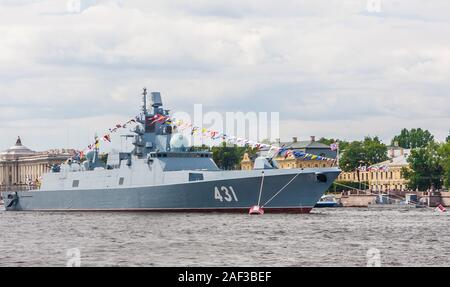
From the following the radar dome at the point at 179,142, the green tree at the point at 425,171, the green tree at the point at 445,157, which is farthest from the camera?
the green tree at the point at 425,171

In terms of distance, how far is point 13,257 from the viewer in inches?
1293

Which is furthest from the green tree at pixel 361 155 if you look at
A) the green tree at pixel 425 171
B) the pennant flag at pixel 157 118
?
the pennant flag at pixel 157 118

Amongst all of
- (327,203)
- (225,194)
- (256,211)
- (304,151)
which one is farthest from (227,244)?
(304,151)

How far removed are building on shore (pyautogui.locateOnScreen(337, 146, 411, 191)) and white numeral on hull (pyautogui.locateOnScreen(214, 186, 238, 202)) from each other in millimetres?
98016

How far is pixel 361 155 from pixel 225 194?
113 metres

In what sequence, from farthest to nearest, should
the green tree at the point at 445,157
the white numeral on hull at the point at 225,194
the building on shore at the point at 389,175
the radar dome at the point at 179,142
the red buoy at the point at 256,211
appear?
the building on shore at the point at 389,175 → the green tree at the point at 445,157 → the radar dome at the point at 179,142 → the white numeral on hull at the point at 225,194 → the red buoy at the point at 256,211

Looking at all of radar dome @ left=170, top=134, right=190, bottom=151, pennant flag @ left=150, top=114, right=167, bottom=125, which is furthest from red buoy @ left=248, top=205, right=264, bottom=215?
pennant flag @ left=150, top=114, right=167, bottom=125

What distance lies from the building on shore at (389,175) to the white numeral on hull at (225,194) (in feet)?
322

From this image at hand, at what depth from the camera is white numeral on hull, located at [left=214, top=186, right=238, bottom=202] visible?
66188 mm

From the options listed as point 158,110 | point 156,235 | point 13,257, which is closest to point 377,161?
point 158,110

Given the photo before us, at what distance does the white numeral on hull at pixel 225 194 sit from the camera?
66188mm

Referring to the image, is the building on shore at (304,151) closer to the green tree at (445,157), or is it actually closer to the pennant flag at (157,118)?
the green tree at (445,157)

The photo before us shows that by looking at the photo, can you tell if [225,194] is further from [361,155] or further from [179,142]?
[361,155]
